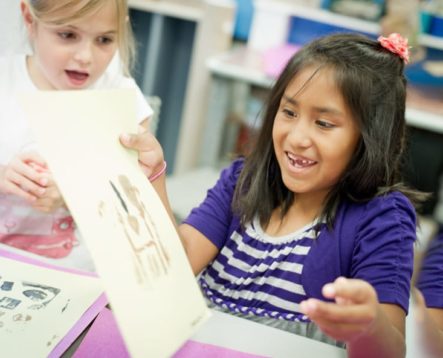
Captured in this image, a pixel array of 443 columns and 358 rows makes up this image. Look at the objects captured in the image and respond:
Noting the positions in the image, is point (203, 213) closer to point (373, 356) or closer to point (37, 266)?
point (37, 266)

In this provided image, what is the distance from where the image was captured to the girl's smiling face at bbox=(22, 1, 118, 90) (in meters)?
0.96

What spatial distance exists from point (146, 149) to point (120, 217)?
0.18m

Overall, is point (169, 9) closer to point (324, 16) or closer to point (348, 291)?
point (324, 16)

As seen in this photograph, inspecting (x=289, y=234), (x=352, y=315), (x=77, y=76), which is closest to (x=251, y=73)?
(x=77, y=76)

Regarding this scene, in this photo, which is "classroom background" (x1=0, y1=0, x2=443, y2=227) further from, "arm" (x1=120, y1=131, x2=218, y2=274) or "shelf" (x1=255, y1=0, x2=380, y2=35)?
"arm" (x1=120, y1=131, x2=218, y2=274)

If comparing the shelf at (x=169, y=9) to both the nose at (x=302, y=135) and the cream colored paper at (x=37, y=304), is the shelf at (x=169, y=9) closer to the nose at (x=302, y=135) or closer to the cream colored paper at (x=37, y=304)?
the nose at (x=302, y=135)

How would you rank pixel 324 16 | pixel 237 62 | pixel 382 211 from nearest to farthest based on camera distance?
pixel 382 211 → pixel 237 62 → pixel 324 16

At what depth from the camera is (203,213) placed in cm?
101

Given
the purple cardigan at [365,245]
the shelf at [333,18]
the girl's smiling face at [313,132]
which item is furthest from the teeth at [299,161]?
the shelf at [333,18]

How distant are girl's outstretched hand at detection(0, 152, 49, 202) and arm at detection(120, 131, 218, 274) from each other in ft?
0.47

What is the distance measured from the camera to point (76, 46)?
98cm

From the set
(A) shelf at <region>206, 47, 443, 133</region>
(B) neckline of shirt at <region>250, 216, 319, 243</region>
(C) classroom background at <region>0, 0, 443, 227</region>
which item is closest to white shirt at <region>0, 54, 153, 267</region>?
(B) neckline of shirt at <region>250, 216, 319, 243</region>

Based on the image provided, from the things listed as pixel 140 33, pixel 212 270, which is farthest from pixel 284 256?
pixel 140 33

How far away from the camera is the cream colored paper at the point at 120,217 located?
0.54m
